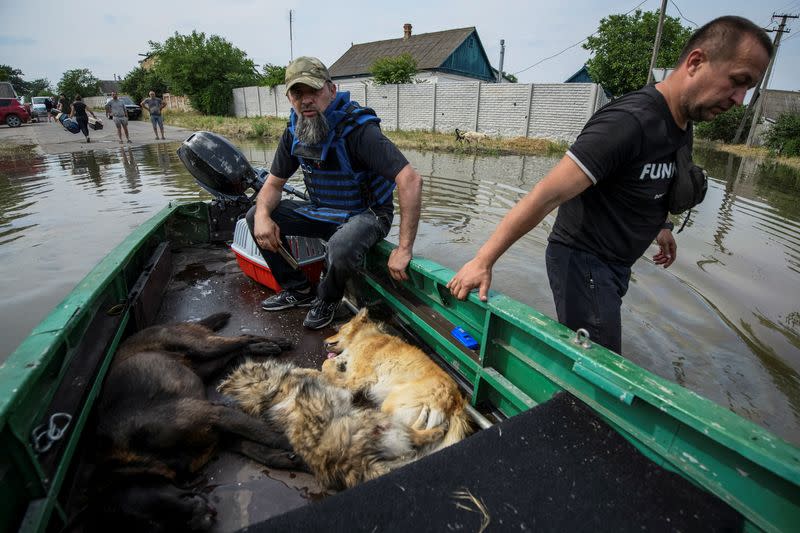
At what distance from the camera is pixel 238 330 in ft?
11.0

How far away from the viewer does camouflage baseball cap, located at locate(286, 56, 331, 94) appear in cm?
303

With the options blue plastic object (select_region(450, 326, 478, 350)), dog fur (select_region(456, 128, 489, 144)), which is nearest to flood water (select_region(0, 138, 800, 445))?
blue plastic object (select_region(450, 326, 478, 350))

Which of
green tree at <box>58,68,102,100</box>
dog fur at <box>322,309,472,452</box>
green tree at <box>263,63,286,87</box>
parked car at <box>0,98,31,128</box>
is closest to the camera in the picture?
dog fur at <box>322,309,472,452</box>

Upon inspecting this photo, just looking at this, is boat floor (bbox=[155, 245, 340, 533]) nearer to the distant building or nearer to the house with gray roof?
the distant building

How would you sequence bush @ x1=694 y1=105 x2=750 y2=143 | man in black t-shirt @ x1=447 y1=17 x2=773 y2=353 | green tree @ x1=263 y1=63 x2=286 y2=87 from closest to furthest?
man in black t-shirt @ x1=447 y1=17 x2=773 y2=353, bush @ x1=694 y1=105 x2=750 y2=143, green tree @ x1=263 y1=63 x2=286 y2=87

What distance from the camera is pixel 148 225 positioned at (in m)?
3.93

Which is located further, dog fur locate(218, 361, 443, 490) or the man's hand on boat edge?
the man's hand on boat edge

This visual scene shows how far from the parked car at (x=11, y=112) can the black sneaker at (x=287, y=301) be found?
3349 centimetres

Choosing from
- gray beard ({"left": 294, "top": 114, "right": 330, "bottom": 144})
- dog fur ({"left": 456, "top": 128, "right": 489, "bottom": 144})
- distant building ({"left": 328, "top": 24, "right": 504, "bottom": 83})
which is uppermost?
distant building ({"left": 328, "top": 24, "right": 504, "bottom": 83})

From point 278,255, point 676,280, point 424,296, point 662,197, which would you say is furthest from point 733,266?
point 278,255

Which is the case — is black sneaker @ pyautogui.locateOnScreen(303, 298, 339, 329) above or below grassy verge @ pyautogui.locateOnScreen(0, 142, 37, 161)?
below

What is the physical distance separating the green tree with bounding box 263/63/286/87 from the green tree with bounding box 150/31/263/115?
3069 millimetres

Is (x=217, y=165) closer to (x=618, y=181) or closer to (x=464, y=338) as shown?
(x=464, y=338)

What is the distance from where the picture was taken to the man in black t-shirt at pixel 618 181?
1773mm
